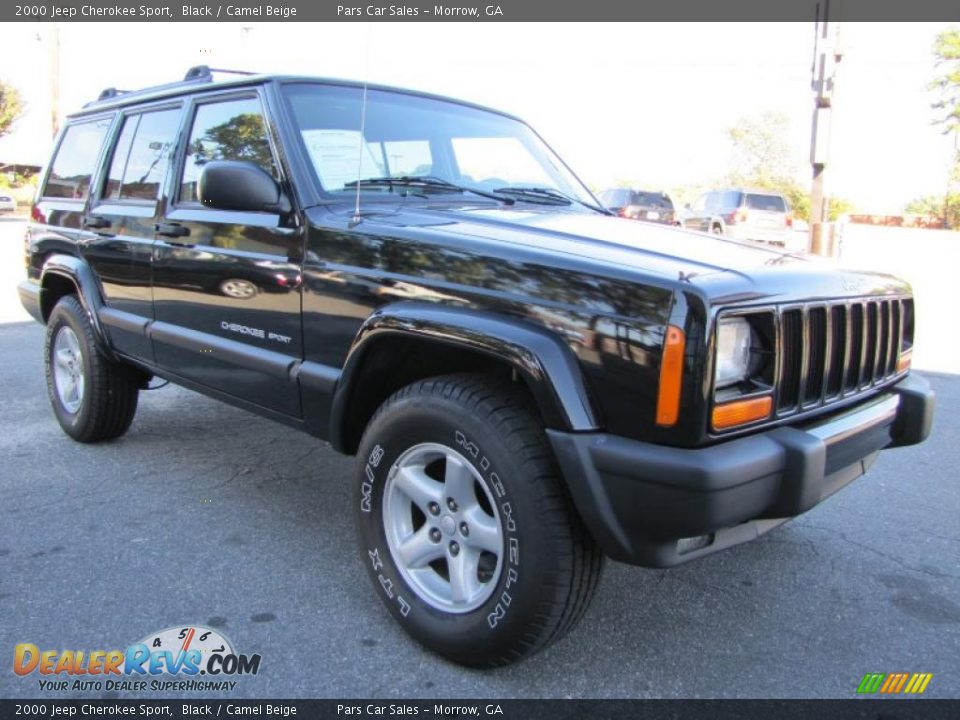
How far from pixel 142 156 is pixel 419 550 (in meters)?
2.72

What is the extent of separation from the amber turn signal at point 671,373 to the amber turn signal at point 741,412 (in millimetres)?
124

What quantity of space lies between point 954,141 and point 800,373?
49.7 meters

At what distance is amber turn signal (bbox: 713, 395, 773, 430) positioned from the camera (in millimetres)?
2059

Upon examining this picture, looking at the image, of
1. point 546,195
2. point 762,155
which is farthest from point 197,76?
point 762,155

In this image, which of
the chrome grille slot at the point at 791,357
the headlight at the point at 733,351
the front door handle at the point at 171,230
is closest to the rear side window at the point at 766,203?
the front door handle at the point at 171,230

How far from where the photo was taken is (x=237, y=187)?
2812mm

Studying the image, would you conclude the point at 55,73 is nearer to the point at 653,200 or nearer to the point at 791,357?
the point at 653,200

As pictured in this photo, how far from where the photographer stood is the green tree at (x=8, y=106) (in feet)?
142

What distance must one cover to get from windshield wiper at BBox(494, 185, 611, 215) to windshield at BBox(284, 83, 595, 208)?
38 mm

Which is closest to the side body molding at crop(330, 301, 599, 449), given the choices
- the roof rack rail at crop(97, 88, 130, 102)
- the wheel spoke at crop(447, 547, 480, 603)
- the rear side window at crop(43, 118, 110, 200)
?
the wheel spoke at crop(447, 547, 480, 603)

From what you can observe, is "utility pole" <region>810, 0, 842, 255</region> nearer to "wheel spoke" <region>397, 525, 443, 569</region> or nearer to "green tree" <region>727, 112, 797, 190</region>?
"wheel spoke" <region>397, 525, 443, 569</region>

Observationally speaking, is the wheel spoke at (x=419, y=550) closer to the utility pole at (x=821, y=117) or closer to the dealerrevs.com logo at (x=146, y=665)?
the dealerrevs.com logo at (x=146, y=665)

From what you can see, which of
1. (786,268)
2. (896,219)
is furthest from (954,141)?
(786,268)
